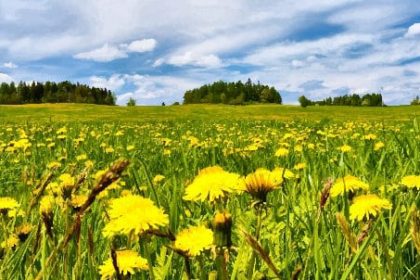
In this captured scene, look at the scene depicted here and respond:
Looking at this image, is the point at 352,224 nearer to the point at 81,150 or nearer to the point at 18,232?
the point at 18,232

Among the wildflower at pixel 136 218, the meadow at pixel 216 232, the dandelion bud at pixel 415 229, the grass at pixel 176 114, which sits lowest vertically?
the grass at pixel 176 114

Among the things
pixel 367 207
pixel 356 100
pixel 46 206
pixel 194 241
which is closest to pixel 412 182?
pixel 367 207

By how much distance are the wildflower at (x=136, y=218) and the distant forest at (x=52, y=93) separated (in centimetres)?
12814

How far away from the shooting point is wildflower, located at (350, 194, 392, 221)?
1.59 metres

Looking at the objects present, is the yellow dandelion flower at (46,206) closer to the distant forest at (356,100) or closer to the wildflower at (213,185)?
the wildflower at (213,185)

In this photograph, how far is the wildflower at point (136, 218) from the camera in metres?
1.08

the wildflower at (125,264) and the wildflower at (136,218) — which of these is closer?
the wildflower at (136,218)

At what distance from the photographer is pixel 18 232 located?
5.57ft

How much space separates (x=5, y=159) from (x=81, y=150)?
972mm

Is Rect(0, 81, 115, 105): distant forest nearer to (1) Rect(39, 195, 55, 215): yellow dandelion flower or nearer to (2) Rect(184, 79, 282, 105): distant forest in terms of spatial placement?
(2) Rect(184, 79, 282, 105): distant forest

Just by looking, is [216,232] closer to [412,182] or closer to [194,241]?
[194,241]

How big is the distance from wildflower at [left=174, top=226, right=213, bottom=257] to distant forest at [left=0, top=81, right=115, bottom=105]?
128m

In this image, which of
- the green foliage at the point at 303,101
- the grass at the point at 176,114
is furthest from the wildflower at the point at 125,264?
the green foliage at the point at 303,101

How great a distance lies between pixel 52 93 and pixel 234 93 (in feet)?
161
